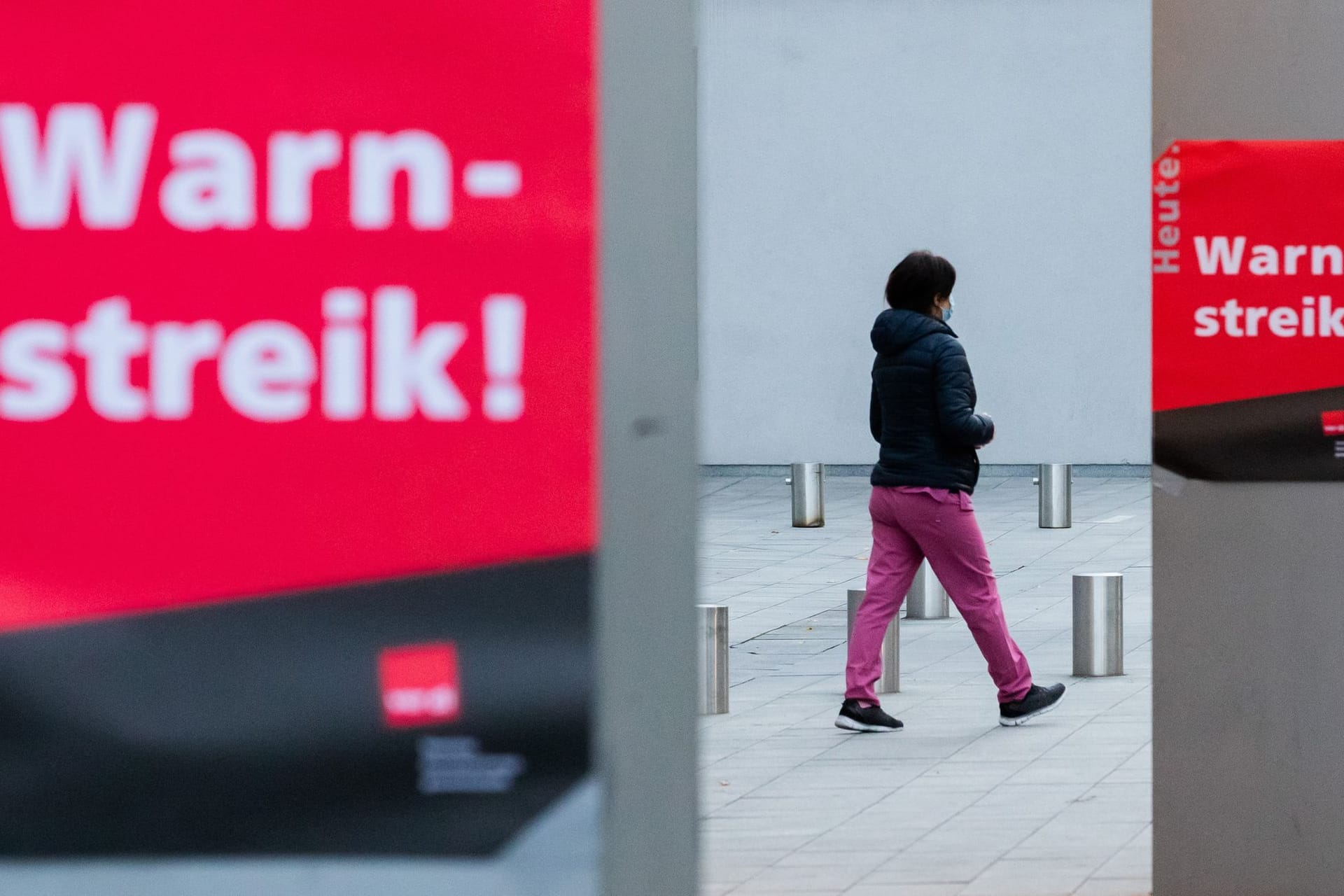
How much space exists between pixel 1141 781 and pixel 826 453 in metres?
14.4

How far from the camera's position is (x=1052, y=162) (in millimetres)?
20156

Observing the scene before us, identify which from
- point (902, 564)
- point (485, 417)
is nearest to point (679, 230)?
point (485, 417)

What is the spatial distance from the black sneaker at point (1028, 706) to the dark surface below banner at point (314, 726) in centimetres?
577

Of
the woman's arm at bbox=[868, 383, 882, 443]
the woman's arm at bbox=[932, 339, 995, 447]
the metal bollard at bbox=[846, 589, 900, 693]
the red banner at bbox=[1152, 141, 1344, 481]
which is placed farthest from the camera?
the metal bollard at bbox=[846, 589, 900, 693]

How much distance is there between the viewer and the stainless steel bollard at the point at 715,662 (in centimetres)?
838

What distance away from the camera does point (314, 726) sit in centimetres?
233

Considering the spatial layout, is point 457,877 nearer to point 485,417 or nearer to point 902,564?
point 485,417

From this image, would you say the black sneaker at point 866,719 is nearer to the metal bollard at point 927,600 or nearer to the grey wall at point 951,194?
the metal bollard at point 927,600

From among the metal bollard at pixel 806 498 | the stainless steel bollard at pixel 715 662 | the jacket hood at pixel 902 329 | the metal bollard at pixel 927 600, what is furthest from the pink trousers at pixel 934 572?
the metal bollard at pixel 806 498

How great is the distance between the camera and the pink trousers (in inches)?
296

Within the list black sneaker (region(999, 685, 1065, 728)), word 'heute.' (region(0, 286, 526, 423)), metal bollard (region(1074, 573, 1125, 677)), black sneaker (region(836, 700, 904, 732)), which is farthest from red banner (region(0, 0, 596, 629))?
metal bollard (region(1074, 573, 1125, 677))

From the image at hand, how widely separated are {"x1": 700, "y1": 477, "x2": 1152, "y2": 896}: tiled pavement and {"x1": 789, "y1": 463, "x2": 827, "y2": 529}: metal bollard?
155 inches

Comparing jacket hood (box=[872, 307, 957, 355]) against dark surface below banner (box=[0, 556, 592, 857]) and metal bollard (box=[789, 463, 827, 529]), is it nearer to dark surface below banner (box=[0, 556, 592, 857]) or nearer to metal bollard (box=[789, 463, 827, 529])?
dark surface below banner (box=[0, 556, 592, 857])

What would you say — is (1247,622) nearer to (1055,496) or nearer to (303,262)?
(303,262)
